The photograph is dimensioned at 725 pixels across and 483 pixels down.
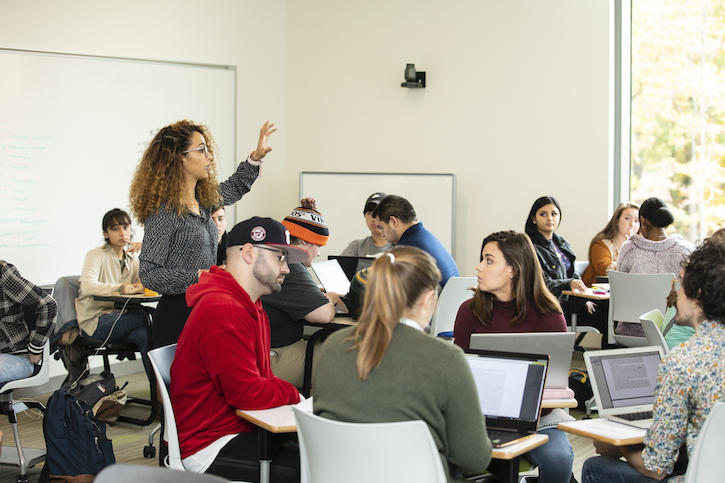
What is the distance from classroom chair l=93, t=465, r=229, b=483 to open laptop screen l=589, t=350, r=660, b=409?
Result: 1589mm

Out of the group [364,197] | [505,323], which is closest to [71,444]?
[505,323]

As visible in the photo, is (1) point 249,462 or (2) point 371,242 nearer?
(1) point 249,462

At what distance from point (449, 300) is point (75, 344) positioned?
8.14ft

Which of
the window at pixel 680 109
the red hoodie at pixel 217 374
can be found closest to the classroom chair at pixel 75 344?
the red hoodie at pixel 217 374

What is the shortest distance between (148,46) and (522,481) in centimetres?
493

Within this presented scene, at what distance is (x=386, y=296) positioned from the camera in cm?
198

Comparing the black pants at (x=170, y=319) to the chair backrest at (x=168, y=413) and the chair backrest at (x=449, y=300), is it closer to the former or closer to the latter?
the chair backrest at (x=168, y=413)

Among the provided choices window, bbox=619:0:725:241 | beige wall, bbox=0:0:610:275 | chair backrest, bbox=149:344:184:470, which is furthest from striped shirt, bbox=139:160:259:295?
window, bbox=619:0:725:241

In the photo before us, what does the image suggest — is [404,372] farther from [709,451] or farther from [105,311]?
[105,311]

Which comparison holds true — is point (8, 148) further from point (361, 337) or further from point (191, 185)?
point (361, 337)

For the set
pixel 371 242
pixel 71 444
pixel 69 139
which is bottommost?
pixel 71 444

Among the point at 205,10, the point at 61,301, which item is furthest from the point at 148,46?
the point at 61,301

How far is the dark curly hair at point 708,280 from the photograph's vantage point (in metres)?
2.24

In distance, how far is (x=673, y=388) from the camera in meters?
2.17
